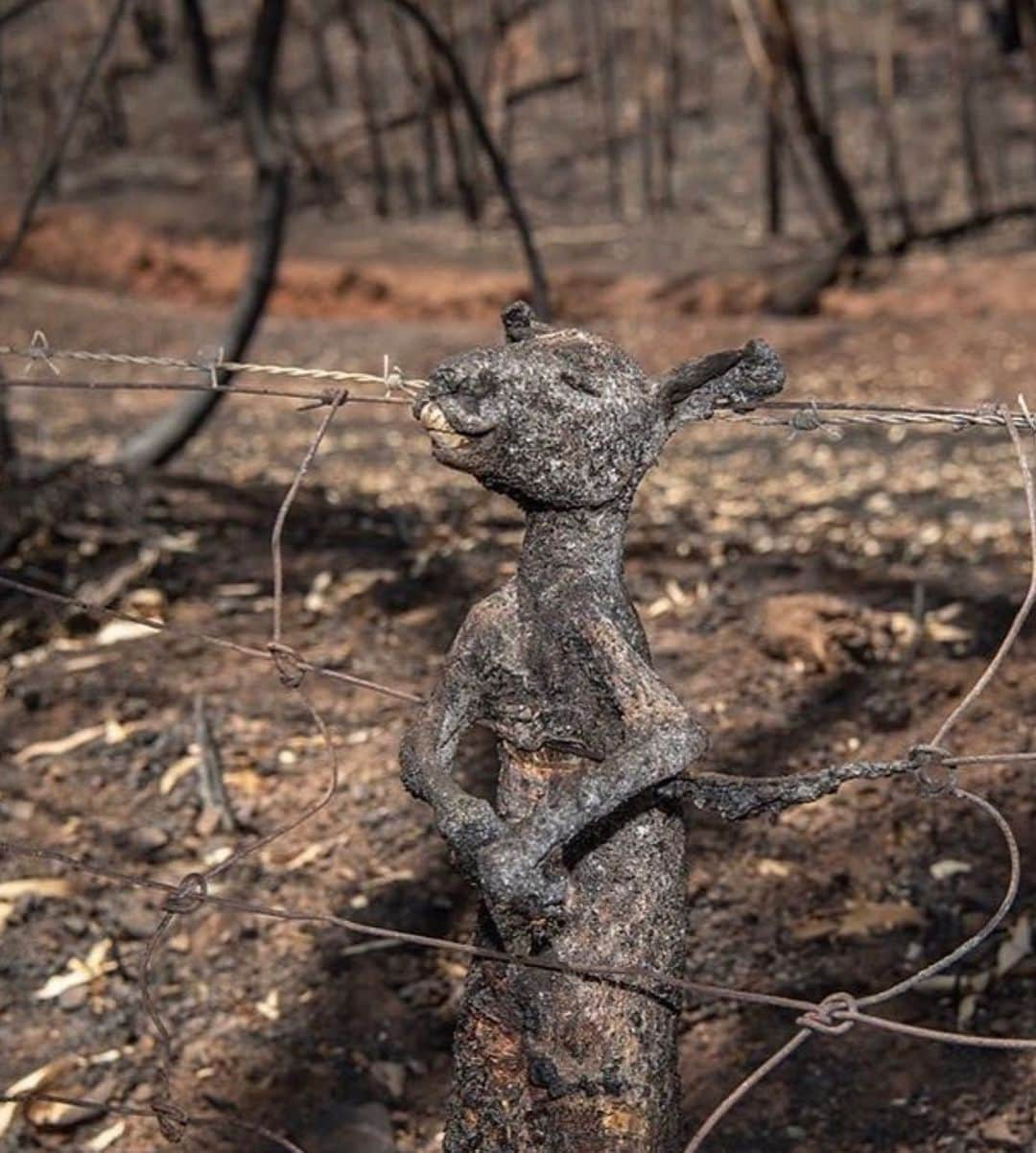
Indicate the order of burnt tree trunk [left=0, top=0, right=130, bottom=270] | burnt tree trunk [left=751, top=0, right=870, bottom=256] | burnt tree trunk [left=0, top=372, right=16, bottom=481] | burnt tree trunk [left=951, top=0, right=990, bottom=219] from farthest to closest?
burnt tree trunk [left=951, top=0, right=990, bottom=219] → burnt tree trunk [left=751, top=0, right=870, bottom=256] → burnt tree trunk [left=0, top=372, right=16, bottom=481] → burnt tree trunk [left=0, top=0, right=130, bottom=270]

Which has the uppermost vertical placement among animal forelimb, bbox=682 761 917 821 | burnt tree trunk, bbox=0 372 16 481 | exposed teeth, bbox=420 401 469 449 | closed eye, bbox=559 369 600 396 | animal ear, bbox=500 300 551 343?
animal ear, bbox=500 300 551 343

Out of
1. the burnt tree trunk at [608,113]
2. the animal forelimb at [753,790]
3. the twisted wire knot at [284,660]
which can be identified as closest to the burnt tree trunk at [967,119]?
the burnt tree trunk at [608,113]

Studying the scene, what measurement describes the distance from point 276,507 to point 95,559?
0.59 meters

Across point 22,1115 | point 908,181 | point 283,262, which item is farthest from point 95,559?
point 908,181

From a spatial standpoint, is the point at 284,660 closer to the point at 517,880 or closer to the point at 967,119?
the point at 517,880

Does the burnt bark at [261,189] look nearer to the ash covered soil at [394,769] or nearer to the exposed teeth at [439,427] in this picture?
the ash covered soil at [394,769]

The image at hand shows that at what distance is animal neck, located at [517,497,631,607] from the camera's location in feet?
5.43

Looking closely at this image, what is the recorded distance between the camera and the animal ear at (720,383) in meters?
1.62

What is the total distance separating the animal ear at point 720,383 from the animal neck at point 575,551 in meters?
0.10

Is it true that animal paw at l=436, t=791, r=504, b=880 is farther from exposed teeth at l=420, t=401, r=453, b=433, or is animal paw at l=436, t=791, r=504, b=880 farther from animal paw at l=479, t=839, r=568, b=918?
→ exposed teeth at l=420, t=401, r=453, b=433

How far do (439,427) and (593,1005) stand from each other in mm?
541

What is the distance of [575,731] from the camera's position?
1.66 metres

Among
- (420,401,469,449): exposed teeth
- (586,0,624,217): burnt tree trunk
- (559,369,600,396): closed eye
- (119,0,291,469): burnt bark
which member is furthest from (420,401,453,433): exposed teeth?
(586,0,624,217): burnt tree trunk

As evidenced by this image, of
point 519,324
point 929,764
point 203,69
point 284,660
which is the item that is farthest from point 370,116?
point 929,764
